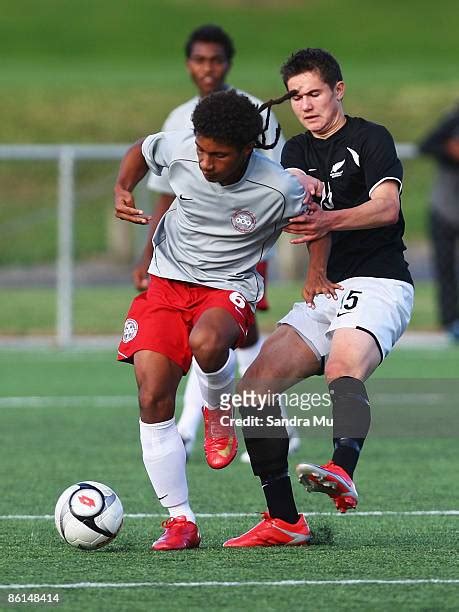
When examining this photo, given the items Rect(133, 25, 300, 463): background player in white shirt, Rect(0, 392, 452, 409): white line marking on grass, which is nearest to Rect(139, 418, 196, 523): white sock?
Rect(133, 25, 300, 463): background player in white shirt

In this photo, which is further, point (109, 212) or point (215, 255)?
point (109, 212)

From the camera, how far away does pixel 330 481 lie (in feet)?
18.6

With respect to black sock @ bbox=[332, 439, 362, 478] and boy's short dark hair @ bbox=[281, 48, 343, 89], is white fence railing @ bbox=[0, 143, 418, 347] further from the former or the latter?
black sock @ bbox=[332, 439, 362, 478]

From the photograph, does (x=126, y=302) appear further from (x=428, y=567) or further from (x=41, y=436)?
(x=428, y=567)

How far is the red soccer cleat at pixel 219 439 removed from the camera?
6258mm

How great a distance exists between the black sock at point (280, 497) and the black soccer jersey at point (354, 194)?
34.9 inches

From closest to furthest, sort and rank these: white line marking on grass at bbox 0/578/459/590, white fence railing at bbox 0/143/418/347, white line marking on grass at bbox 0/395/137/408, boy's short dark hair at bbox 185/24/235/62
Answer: white line marking on grass at bbox 0/578/459/590, boy's short dark hair at bbox 185/24/235/62, white line marking on grass at bbox 0/395/137/408, white fence railing at bbox 0/143/418/347

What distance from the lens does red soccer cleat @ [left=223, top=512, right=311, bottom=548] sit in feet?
20.6

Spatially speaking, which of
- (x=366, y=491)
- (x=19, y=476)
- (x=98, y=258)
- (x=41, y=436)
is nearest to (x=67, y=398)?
(x=41, y=436)

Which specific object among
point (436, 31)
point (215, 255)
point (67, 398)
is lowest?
point (67, 398)

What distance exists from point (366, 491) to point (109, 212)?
15564 millimetres

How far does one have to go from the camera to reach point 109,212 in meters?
23.1

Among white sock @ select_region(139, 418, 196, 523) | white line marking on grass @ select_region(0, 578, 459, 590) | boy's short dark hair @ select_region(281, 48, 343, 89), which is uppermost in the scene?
boy's short dark hair @ select_region(281, 48, 343, 89)

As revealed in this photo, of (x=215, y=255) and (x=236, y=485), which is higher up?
(x=215, y=255)
